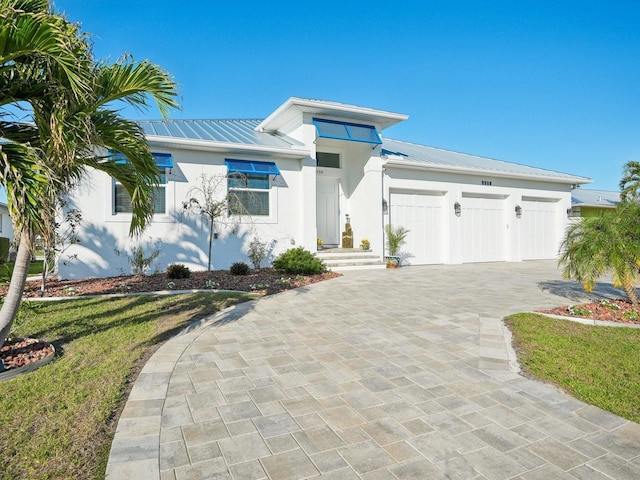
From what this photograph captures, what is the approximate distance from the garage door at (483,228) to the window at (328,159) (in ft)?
19.2

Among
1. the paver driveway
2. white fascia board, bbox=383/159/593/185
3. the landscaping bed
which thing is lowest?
the paver driveway

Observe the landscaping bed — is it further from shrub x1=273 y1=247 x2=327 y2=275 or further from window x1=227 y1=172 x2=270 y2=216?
window x1=227 y1=172 x2=270 y2=216

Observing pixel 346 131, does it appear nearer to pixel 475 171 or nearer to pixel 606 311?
pixel 475 171

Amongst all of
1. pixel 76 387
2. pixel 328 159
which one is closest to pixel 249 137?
pixel 328 159

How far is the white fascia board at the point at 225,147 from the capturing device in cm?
1127

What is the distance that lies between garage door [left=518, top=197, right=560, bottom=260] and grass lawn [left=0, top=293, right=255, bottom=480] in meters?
16.1

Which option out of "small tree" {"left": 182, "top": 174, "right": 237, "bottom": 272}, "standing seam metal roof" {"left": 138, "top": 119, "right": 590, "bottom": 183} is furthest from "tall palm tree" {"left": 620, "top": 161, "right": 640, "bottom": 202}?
"small tree" {"left": 182, "top": 174, "right": 237, "bottom": 272}

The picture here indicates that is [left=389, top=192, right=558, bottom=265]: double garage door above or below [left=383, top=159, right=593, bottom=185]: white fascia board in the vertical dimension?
below

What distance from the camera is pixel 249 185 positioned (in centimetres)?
1266

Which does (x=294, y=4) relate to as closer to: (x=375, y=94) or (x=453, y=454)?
(x=375, y=94)

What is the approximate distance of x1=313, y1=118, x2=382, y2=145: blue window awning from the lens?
1330cm

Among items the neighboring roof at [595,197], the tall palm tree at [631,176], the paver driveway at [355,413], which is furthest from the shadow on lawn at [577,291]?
the neighboring roof at [595,197]

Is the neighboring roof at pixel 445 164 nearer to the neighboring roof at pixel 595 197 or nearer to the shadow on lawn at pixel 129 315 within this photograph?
the neighboring roof at pixel 595 197

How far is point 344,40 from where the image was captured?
12398mm
